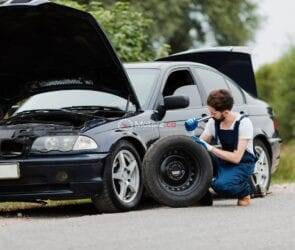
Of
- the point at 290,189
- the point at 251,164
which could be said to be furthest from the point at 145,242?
the point at 290,189

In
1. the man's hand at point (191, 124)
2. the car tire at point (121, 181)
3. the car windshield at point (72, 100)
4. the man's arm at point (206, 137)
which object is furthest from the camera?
the car windshield at point (72, 100)

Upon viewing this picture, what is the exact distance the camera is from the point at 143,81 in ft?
39.1

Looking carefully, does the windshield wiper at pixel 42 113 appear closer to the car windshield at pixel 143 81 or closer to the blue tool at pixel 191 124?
the car windshield at pixel 143 81

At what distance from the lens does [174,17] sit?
36438 mm

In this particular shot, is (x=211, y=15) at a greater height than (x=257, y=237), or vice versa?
(x=211, y=15)

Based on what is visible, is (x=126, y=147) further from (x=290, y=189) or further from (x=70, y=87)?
(x=290, y=189)

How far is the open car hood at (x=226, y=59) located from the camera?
13.4m

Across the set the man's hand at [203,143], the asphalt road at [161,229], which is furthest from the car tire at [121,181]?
the man's hand at [203,143]

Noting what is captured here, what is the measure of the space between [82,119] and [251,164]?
1705 millimetres

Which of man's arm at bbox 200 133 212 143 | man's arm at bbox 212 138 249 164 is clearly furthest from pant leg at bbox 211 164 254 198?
man's arm at bbox 200 133 212 143

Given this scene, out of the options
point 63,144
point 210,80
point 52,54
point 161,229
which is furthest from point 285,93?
point 161,229

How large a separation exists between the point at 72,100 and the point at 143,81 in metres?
0.77

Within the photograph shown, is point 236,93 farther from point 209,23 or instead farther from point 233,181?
point 209,23

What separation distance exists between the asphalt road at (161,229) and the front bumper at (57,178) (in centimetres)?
23
